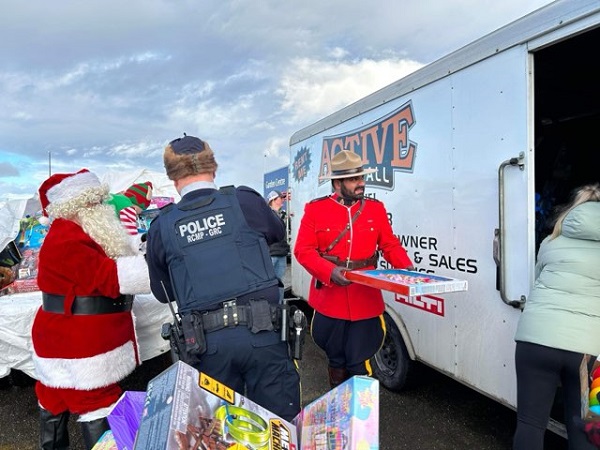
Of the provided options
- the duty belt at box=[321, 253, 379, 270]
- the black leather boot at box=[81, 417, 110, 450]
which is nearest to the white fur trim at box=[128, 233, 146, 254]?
the black leather boot at box=[81, 417, 110, 450]

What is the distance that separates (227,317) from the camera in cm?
178

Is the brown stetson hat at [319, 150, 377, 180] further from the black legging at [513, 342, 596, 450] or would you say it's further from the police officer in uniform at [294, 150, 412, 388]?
the black legging at [513, 342, 596, 450]

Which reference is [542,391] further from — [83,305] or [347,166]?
[83,305]

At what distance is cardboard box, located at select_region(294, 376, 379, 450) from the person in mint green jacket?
1.25 metres

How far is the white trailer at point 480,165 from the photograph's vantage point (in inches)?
92.1

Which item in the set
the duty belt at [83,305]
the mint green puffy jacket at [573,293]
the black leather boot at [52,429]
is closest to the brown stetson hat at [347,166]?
the mint green puffy jacket at [573,293]

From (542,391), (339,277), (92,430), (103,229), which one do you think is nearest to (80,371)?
(92,430)

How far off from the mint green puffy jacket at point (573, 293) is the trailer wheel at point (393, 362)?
4.90ft

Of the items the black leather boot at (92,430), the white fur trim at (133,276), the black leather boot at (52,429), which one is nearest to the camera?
the white fur trim at (133,276)

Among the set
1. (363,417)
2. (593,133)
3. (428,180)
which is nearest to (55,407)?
(363,417)

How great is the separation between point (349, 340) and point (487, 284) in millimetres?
886

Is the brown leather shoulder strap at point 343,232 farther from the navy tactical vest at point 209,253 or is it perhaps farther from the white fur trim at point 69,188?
the white fur trim at point 69,188

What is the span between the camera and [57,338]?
7.75 ft

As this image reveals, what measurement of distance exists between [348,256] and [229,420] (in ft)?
5.85
